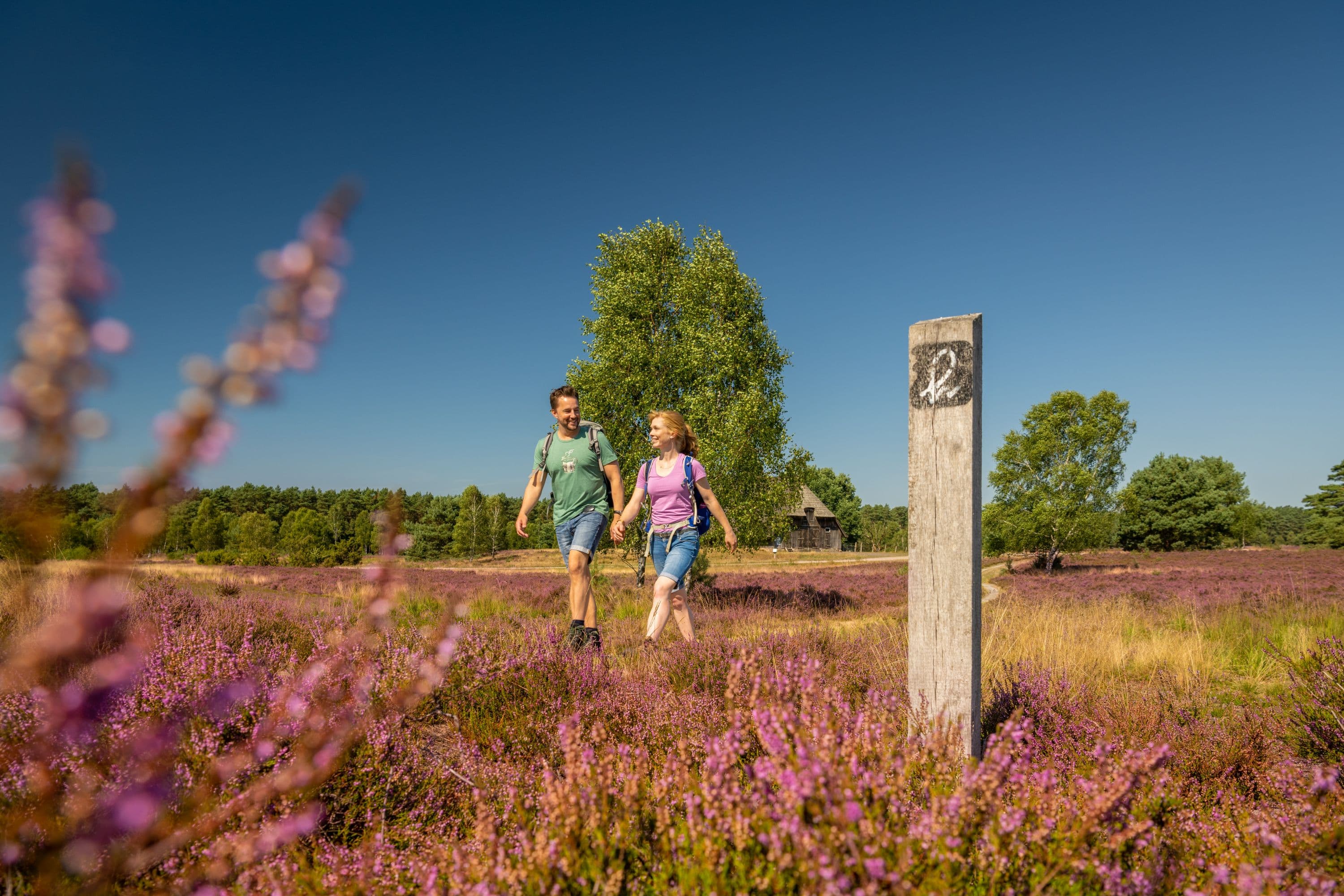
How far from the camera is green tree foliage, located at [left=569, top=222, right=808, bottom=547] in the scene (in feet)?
42.2

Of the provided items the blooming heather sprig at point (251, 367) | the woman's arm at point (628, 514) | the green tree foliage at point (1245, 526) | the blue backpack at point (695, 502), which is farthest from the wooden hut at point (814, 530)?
the blooming heather sprig at point (251, 367)

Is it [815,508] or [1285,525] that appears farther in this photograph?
[1285,525]

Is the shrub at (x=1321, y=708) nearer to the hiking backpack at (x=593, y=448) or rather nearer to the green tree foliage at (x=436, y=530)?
the hiking backpack at (x=593, y=448)

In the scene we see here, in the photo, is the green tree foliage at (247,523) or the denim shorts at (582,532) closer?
the green tree foliage at (247,523)

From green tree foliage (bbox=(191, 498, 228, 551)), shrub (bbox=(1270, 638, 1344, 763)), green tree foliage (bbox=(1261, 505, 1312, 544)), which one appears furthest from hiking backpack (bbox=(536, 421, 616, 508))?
green tree foliage (bbox=(1261, 505, 1312, 544))

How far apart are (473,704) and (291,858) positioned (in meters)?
1.73

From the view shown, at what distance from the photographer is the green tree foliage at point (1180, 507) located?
157 feet

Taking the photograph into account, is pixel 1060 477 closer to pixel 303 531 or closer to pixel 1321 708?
pixel 1321 708

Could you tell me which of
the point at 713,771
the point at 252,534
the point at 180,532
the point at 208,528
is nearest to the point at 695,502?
the point at 713,771

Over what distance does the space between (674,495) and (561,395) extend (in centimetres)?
133

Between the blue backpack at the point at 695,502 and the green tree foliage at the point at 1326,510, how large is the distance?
61.2 m

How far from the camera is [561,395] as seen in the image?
593cm

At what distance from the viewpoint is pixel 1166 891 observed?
6.52 feet

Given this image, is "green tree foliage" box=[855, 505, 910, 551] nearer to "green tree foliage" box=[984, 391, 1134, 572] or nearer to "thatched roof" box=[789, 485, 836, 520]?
"thatched roof" box=[789, 485, 836, 520]
